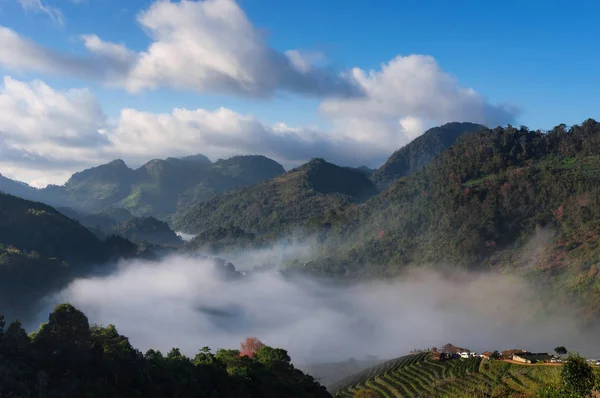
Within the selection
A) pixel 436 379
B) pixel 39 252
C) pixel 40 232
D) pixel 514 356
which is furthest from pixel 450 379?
pixel 40 232

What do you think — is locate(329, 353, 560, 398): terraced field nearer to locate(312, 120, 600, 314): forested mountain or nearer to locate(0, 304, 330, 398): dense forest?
locate(0, 304, 330, 398): dense forest

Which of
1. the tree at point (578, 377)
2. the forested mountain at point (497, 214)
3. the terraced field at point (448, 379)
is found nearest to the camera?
the tree at point (578, 377)

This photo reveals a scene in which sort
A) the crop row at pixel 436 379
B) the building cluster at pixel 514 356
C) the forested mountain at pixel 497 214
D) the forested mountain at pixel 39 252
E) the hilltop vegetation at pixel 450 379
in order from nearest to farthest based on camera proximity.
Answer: the hilltop vegetation at pixel 450 379, the crop row at pixel 436 379, the building cluster at pixel 514 356, the forested mountain at pixel 39 252, the forested mountain at pixel 497 214

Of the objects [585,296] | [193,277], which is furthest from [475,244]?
[193,277]

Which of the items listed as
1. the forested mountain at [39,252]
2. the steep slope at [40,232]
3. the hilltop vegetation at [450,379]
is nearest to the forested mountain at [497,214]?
the hilltop vegetation at [450,379]

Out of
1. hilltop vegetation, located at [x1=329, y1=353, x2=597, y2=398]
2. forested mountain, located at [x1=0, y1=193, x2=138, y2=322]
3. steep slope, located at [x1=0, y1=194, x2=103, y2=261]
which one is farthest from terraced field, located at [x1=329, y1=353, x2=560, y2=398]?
steep slope, located at [x1=0, y1=194, x2=103, y2=261]

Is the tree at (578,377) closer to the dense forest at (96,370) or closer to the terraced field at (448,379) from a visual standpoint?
the terraced field at (448,379)

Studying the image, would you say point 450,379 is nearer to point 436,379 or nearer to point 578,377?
point 436,379
